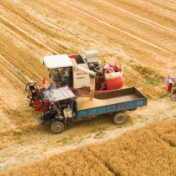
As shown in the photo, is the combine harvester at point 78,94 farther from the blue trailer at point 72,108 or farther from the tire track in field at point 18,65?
the tire track in field at point 18,65

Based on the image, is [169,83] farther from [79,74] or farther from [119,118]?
[79,74]

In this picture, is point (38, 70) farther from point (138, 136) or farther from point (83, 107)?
point (138, 136)

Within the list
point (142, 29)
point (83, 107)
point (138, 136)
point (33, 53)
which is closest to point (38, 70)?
point (33, 53)

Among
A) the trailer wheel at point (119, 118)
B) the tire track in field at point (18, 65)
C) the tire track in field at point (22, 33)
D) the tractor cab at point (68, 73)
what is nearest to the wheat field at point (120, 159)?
the trailer wheel at point (119, 118)

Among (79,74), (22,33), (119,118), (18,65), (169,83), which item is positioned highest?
(79,74)

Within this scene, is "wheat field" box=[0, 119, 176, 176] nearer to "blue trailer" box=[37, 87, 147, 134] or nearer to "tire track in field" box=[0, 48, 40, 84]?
"blue trailer" box=[37, 87, 147, 134]

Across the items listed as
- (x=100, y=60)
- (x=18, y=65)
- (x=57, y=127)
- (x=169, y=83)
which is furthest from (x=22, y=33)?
(x=169, y=83)
